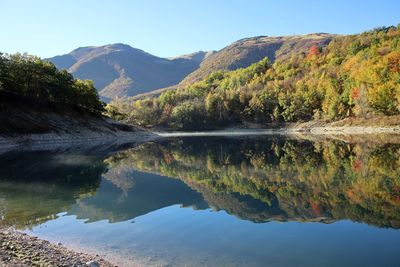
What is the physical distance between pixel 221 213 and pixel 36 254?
975 centimetres

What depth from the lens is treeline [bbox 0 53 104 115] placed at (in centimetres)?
8006

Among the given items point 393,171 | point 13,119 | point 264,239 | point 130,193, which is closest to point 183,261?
point 264,239

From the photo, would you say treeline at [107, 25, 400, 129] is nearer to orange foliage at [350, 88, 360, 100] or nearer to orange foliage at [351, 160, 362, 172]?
orange foliage at [350, 88, 360, 100]

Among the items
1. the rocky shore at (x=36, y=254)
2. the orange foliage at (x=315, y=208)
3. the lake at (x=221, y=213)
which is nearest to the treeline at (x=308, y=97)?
the lake at (x=221, y=213)

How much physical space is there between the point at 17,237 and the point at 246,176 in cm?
1980

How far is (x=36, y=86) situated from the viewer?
3329 inches

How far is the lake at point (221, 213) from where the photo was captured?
12922 mm

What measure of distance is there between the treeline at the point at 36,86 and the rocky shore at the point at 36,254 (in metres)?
68.4

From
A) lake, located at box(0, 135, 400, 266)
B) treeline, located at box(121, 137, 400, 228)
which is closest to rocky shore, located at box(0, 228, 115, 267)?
lake, located at box(0, 135, 400, 266)

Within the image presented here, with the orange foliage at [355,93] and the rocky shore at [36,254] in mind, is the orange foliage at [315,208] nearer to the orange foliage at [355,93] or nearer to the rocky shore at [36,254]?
the rocky shore at [36,254]

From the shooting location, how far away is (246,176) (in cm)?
3089

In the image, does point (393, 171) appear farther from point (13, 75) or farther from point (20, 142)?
point (13, 75)

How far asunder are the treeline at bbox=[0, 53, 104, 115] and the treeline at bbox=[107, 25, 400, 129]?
45.9 meters

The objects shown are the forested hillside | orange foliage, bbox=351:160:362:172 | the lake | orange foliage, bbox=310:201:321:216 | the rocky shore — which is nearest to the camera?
the rocky shore
